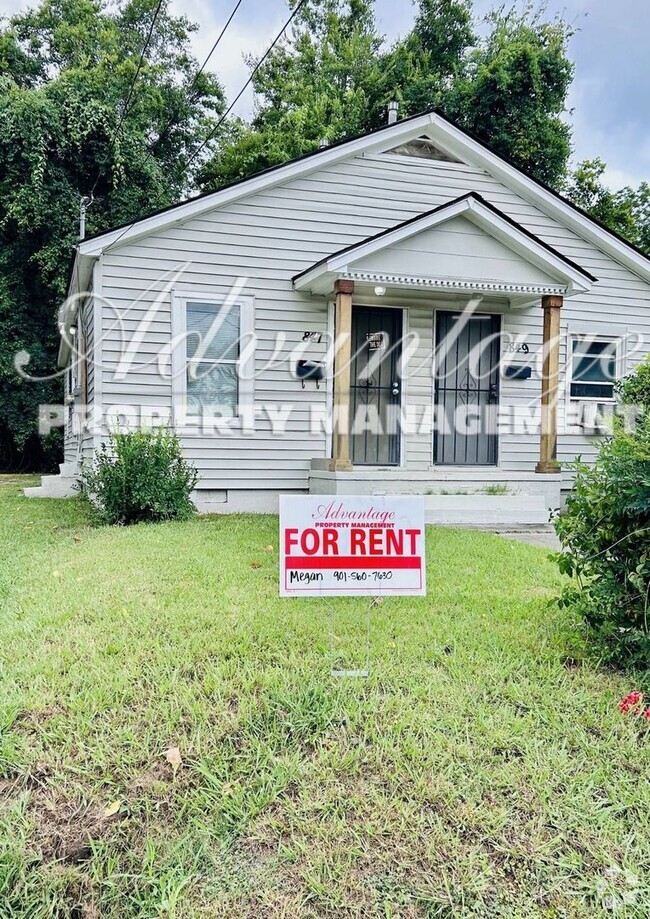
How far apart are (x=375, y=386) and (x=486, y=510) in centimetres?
247

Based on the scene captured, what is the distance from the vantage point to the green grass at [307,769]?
176 centimetres

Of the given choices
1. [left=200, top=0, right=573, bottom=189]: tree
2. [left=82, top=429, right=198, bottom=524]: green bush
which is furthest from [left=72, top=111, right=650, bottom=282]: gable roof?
[left=200, top=0, right=573, bottom=189]: tree

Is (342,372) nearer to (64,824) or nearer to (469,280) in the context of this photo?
(469,280)

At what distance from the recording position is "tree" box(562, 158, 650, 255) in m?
18.7

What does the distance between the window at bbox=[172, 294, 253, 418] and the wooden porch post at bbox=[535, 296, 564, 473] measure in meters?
4.05

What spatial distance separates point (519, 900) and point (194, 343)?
7.26m

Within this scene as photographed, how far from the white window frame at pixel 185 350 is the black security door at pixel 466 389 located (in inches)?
112

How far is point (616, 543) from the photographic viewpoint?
9.44 feet

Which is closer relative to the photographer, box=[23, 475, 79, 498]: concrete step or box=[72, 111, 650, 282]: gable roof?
box=[72, 111, 650, 282]: gable roof

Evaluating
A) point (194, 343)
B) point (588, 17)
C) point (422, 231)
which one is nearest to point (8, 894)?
point (194, 343)

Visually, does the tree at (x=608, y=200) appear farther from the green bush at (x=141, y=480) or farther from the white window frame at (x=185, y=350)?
the green bush at (x=141, y=480)

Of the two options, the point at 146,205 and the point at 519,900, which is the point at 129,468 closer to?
the point at 519,900

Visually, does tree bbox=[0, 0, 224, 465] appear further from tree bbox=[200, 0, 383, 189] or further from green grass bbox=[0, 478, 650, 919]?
green grass bbox=[0, 478, 650, 919]

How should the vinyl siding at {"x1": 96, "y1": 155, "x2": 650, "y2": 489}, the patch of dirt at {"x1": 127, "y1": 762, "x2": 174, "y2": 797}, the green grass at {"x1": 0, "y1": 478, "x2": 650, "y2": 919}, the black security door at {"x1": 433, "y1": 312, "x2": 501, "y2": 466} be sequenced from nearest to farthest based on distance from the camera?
the green grass at {"x1": 0, "y1": 478, "x2": 650, "y2": 919}
the patch of dirt at {"x1": 127, "y1": 762, "x2": 174, "y2": 797}
the vinyl siding at {"x1": 96, "y1": 155, "x2": 650, "y2": 489}
the black security door at {"x1": 433, "y1": 312, "x2": 501, "y2": 466}
